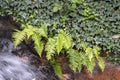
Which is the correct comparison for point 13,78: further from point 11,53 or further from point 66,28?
point 66,28

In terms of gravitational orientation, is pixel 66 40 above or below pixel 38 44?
below

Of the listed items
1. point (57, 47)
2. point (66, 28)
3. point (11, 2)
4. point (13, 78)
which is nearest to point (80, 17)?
point (66, 28)

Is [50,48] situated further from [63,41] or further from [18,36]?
[18,36]

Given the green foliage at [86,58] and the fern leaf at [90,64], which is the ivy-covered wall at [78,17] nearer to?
the green foliage at [86,58]

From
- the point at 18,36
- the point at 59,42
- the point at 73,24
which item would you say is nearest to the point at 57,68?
the point at 59,42

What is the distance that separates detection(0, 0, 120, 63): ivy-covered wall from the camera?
6176 millimetres

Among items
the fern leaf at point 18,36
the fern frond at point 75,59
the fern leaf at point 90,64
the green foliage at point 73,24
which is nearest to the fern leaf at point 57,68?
the green foliage at point 73,24

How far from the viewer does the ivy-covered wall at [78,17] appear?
6.18 metres

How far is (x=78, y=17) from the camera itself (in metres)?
6.60

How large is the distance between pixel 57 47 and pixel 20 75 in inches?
38.3

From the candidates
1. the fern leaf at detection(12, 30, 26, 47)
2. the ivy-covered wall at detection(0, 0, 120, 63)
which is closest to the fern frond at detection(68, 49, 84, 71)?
the ivy-covered wall at detection(0, 0, 120, 63)

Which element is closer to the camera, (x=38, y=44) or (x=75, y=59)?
(x=38, y=44)

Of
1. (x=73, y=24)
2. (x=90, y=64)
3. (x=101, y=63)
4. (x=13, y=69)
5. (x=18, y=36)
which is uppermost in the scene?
(x=18, y=36)

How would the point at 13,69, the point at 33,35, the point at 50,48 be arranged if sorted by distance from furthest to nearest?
1. the point at 33,35
2. the point at 50,48
3. the point at 13,69
